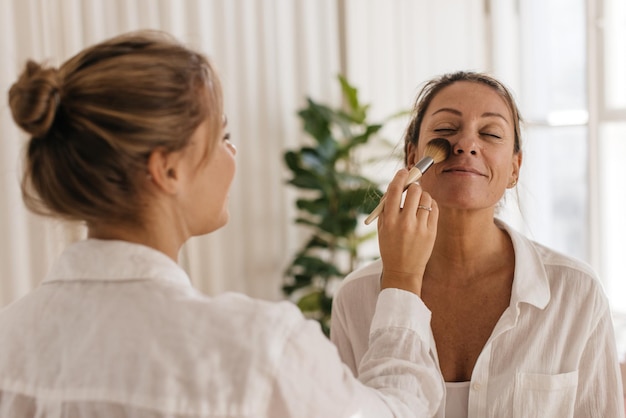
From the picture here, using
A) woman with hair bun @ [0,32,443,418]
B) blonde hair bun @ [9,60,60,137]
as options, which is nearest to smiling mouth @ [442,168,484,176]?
woman with hair bun @ [0,32,443,418]

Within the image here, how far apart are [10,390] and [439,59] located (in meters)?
3.23

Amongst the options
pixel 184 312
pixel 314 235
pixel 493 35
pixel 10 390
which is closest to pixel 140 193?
pixel 184 312

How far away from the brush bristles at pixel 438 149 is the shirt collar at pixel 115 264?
→ 2.09 feet

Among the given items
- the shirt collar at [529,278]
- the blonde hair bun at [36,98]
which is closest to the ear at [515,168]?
the shirt collar at [529,278]

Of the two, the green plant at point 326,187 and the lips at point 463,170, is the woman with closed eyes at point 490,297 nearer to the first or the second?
the lips at point 463,170

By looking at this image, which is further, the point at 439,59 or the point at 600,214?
the point at 439,59

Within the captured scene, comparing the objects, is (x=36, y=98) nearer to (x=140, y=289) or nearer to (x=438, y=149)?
(x=140, y=289)

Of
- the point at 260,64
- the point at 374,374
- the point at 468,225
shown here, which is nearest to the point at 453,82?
the point at 468,225

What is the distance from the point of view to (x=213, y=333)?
2.60ft

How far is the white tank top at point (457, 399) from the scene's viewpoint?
4.32 feet

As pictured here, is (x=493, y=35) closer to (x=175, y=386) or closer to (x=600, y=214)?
(x=600, y=214)

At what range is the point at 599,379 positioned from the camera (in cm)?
131

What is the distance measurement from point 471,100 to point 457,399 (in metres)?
0.57

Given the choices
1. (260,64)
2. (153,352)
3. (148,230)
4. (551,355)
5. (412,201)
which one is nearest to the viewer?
(153,352)
